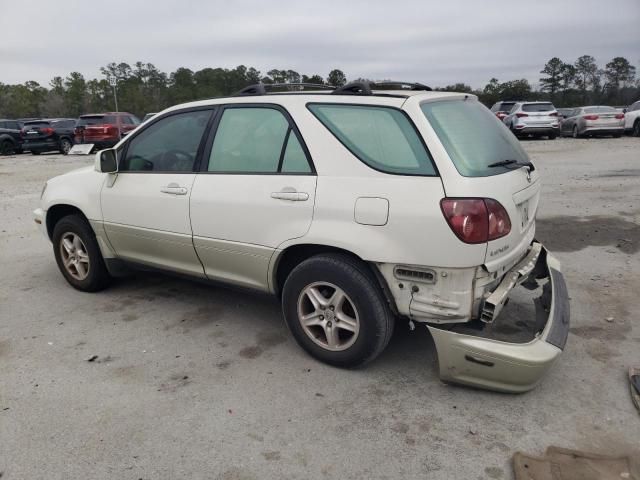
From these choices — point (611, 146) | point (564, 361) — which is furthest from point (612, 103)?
point (564, 361)

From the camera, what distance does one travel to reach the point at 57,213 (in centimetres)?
489

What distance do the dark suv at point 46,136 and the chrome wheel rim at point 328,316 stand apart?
21.8 m

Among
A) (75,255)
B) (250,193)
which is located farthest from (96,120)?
(250,193)

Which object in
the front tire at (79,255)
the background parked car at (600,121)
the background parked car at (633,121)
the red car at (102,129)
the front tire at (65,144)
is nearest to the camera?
the front tire at (79,255)

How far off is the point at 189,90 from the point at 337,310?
62414 millimetres

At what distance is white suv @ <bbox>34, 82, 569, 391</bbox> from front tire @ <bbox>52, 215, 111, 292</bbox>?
61 cm

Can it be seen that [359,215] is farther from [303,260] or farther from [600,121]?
[600,121]

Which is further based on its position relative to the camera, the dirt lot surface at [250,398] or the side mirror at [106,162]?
the side mirror at [106,162]

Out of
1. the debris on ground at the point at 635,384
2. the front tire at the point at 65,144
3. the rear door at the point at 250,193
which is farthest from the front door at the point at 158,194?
the front tire at the point at 65,144

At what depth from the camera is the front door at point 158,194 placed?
152 inches

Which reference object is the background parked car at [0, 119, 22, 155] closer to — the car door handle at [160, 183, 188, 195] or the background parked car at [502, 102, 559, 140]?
the background parked car at [502, 102, 559, 140]

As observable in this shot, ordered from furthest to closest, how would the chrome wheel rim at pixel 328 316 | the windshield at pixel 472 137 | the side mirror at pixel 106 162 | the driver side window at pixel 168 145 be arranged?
the side mirror at pixel 106 162
the driver side window at pixel 168 145
the chrome wheel rim at pixel 328 316
the windshield at pixel 472 137

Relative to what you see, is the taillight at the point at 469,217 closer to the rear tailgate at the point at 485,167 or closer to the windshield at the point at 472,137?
the rear tailgate at the point at 485,167

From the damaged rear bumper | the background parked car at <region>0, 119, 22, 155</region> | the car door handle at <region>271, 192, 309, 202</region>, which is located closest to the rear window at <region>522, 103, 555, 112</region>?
the damaged rear bumper
